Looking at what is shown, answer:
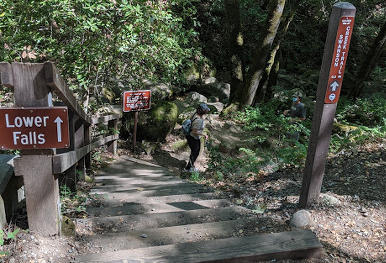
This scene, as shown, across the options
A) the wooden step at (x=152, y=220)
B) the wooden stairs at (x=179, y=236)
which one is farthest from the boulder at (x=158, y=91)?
the wooden step at (x=152, y=220)

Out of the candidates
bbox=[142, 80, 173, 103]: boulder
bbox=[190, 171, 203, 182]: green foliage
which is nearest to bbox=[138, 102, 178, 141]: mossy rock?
bbox=[142, 80, 173, 103]: boulder

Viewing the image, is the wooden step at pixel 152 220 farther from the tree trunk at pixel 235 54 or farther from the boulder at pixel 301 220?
the tree trunk at pixel 235 54

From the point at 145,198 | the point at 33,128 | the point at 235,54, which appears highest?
the point at 235,54

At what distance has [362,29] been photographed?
16.4 metres

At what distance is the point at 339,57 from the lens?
340 centimetres

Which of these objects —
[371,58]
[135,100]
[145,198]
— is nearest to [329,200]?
[145,198]

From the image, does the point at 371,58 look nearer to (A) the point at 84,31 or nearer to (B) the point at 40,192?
(A) the point at 84,31

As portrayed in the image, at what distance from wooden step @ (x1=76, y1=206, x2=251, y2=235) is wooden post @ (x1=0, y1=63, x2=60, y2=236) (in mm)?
392

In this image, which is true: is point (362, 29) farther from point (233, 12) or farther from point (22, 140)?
point (22, 140)

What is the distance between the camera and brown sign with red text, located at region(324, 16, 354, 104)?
10.9 feet

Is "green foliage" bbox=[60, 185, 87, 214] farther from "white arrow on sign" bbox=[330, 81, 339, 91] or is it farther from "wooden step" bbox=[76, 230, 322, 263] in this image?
"white arrow on sign" bbox=[330, 81, 339, 91]

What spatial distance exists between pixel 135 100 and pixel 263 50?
513 cm

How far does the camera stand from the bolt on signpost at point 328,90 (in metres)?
3.31

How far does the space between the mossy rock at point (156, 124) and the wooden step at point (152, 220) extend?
18.5ft
